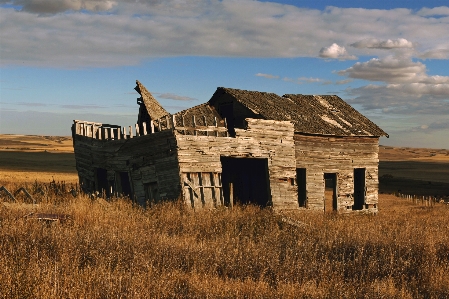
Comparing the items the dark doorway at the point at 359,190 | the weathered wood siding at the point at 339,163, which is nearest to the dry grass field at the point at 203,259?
the weathered wood siding at the point at 339,163

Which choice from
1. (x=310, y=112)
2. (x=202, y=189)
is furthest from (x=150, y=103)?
(x=310, y=112)

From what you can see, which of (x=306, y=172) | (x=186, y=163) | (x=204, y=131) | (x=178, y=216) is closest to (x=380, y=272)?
(x=178, y=216)

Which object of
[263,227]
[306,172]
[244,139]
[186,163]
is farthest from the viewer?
[306,172]

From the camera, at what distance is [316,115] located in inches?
949

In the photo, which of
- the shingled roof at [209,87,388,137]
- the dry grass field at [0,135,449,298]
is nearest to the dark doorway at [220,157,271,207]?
the shingled roof at [209,87,388,137]

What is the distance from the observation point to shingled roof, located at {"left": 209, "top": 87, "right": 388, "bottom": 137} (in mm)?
21802

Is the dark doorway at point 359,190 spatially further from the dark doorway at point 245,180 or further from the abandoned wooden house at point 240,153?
the dark doorway at point 245,180

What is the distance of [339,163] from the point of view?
2333 cm

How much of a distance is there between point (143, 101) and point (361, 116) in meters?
11.5

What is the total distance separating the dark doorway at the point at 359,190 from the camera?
80.4 ft

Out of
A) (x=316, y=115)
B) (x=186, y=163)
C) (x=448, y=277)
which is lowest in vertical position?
(x=448, y=277)

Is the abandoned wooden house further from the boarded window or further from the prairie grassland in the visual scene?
the prairie grassland

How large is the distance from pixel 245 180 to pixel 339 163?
4415 mm

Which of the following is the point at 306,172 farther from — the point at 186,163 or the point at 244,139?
the point at 186,163
